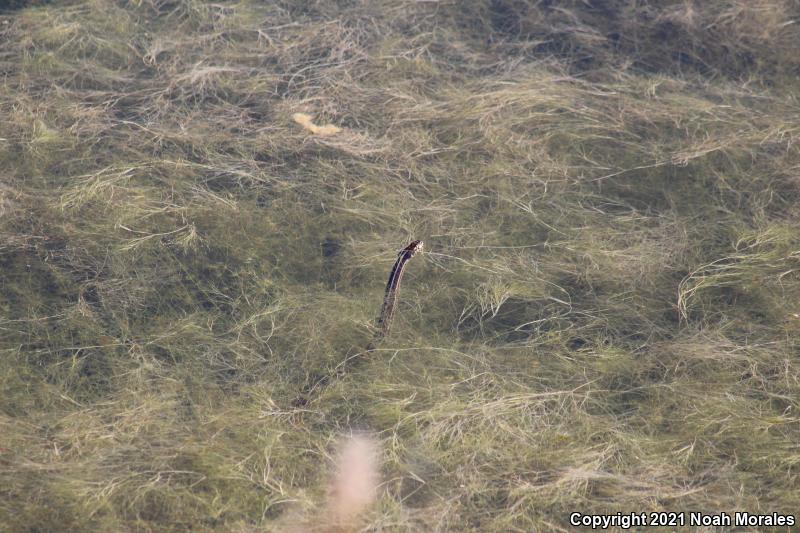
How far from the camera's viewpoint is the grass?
8.16ft

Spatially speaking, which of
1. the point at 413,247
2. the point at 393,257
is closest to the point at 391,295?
the point at 413,247

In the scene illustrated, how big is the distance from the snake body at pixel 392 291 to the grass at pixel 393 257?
4cm

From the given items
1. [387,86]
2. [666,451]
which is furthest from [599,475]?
[387,86]

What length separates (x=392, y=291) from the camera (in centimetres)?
297

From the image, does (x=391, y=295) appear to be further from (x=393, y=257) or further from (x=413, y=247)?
(x=393, y=257)

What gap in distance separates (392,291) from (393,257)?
32cm

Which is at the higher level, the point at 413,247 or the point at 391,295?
the point at 413,247

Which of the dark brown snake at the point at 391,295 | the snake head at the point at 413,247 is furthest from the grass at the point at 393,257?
the snake head at the point at 413,247

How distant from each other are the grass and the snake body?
4 cm

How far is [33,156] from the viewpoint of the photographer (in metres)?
3.57

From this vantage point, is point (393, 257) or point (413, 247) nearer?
point (413, 247)

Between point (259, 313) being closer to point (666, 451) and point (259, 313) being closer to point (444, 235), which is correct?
point (444, 235)

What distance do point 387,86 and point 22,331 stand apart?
86.2 inches

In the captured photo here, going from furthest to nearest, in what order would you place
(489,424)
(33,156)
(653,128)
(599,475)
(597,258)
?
(653,128)
(33,156)
(597,258)
(489,424)
(599,475)
